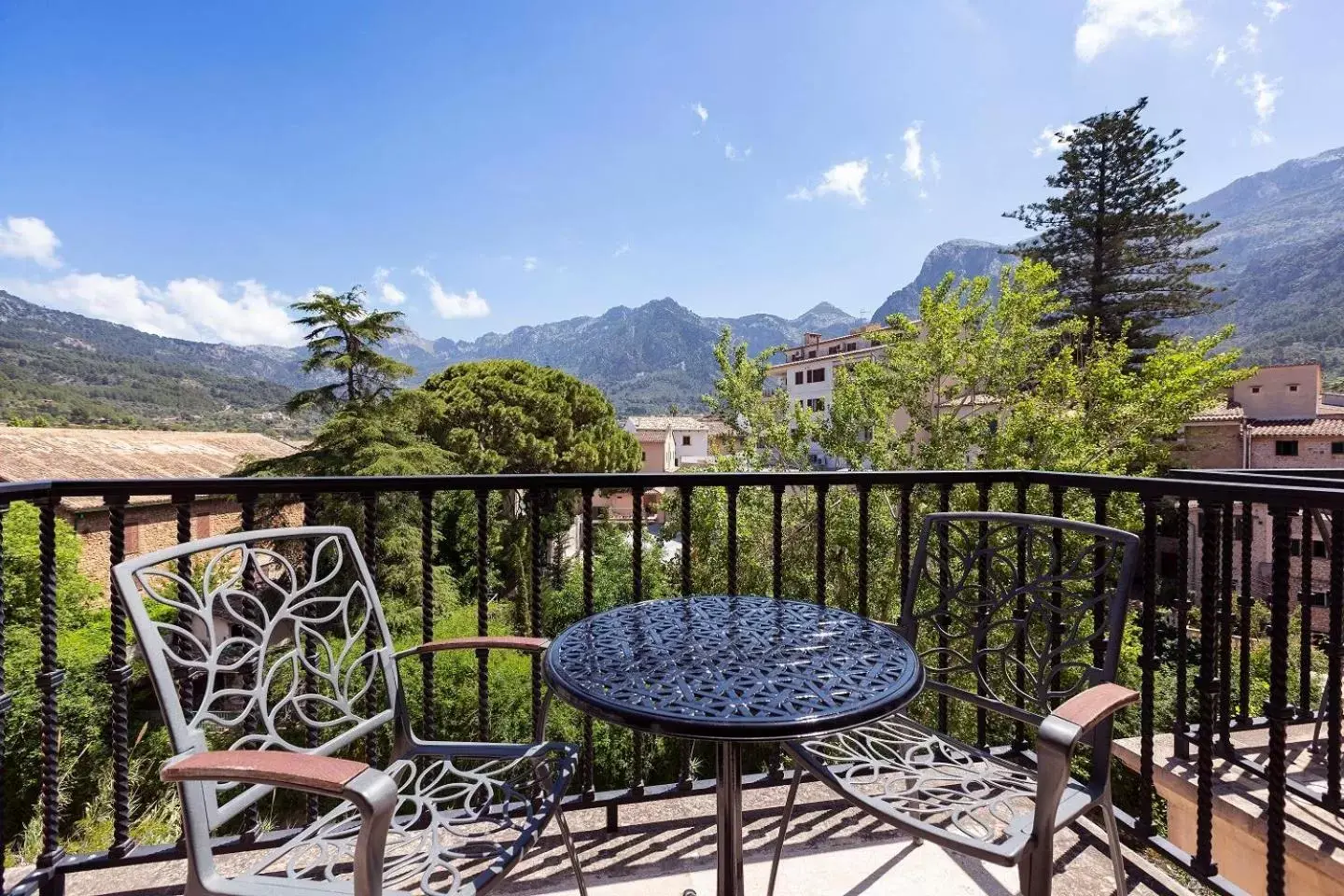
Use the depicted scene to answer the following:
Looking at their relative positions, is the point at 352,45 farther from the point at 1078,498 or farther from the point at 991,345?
the point at 1078,498

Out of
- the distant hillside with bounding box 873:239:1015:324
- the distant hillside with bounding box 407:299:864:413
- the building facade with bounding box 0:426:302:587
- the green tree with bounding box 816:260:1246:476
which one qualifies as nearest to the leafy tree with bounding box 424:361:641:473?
the building facade with bounding box 0:426:302:587

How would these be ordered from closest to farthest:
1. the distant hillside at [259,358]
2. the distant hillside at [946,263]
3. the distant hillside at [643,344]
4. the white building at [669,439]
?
the white building at [669,439], the distant hillside at [259,358], the distant hillside at [643,344], the distant hillside at [946,263]

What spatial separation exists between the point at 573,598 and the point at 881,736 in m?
14.6

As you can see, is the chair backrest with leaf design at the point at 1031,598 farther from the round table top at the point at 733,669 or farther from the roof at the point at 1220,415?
the roof at the point at 1220,415

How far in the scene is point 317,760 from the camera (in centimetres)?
78

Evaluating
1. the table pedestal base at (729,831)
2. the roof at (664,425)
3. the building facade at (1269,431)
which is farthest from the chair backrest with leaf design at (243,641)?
the roof at (664,425)

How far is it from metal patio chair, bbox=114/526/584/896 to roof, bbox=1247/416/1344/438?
2394 cm

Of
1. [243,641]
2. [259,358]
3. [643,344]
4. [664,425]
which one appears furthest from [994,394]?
[643,344]

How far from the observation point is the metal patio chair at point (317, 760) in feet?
2.60

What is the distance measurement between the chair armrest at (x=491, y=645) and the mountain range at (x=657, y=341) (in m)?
9.63

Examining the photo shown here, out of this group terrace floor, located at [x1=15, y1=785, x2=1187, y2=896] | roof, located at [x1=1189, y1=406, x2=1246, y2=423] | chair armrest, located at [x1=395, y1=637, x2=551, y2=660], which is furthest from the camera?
roof, located at [x1=1189, y1=406, x2=1246, y2=423]

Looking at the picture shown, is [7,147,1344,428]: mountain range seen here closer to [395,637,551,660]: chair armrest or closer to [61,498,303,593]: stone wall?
[61,498,303,593]: stone wall

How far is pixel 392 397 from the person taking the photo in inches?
571

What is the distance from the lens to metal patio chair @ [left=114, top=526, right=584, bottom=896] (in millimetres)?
793
